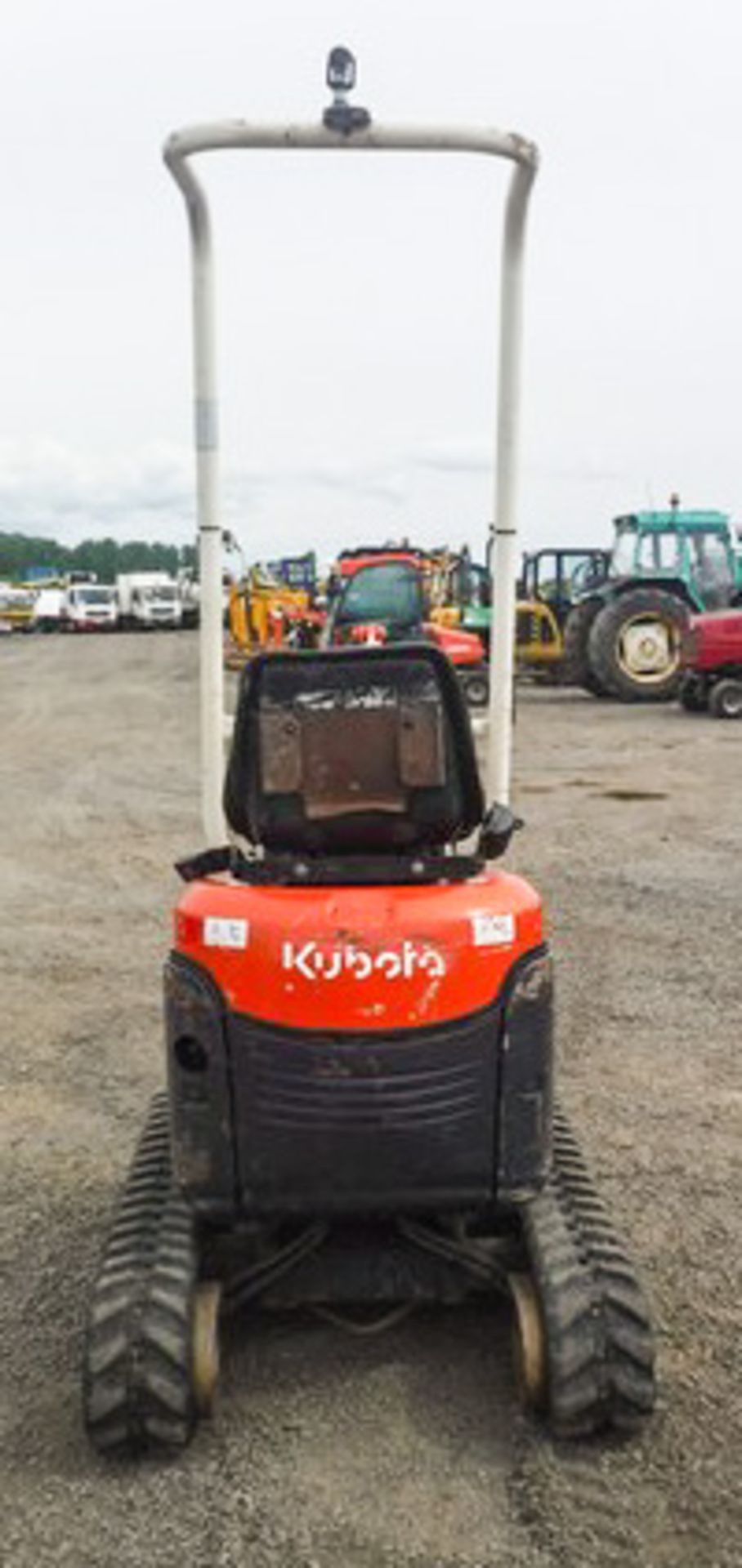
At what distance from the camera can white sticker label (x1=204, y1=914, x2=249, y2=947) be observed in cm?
301

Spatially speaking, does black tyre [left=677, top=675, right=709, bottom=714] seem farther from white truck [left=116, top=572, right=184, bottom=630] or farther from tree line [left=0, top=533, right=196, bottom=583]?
tree line [left=0, top=533, right=196, bottom=583]

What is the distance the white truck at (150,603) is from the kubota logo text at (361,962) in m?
43.2

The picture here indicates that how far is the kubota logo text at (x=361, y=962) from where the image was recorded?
2943mm

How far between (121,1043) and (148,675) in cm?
2065

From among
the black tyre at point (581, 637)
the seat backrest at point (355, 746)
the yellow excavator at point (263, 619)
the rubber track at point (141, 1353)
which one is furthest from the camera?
the yellow excavator at point (263, 619)

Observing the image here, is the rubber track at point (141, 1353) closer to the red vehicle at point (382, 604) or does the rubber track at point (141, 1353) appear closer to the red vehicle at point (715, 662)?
the red vehicle at point (715, 662)

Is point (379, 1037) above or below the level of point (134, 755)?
above

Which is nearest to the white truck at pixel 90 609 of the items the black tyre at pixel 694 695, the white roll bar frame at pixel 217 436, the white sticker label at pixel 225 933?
the black tyre at pixel 694 695

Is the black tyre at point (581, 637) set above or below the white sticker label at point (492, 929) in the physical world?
below

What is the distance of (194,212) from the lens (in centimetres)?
341

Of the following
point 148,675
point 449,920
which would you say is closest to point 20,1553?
point 449,920

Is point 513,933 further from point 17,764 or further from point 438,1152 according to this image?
point 17,764

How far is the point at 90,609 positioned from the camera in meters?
45.7

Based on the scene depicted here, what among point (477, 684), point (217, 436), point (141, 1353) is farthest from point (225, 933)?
point (477, 684)
